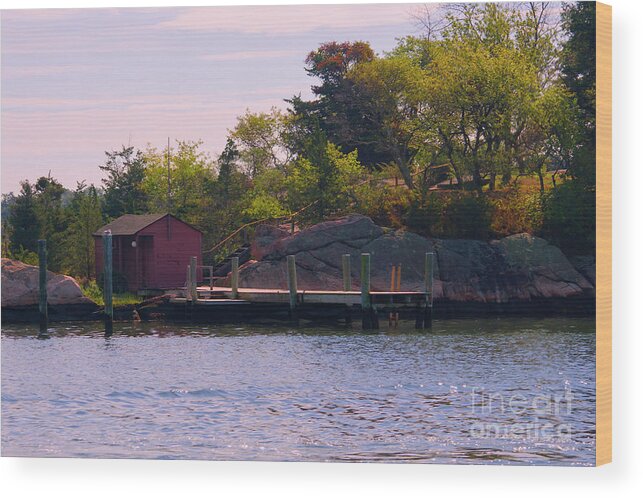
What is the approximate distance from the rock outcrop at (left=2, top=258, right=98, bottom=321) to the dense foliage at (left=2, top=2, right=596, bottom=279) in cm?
62

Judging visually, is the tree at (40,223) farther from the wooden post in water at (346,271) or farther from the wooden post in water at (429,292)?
the wooden post in water at (429,292)

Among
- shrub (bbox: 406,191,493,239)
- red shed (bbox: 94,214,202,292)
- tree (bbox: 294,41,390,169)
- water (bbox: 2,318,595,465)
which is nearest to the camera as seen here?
water (bbox: 2,318,595,465)

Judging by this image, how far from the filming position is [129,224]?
31.4 m

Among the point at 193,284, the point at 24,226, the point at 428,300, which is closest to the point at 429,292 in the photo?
the point at 428,300

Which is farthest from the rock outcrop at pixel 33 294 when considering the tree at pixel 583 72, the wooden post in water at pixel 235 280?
the tree at pixel 583 72

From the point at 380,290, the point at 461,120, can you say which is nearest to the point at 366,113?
the point at 461,120

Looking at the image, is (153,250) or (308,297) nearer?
(308,297)

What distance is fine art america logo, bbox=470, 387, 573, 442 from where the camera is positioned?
44.8ft

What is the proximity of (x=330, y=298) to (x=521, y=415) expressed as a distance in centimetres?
1152

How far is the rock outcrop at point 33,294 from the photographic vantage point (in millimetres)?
26406

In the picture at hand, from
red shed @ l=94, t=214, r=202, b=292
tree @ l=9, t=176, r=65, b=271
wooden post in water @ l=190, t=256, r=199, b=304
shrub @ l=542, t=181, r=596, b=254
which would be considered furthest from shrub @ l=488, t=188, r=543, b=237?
tree @ l=9, t=176, r=65, b=271

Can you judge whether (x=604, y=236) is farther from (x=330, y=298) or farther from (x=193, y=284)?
(x=193, y=284)

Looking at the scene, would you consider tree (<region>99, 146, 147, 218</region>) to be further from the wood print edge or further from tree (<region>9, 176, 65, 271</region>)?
the wood print edge

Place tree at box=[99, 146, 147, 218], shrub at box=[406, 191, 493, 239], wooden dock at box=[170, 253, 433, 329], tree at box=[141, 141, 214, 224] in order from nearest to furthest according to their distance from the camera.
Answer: wooden dock at box=[170, 253, 433, 329]
shrub at box=[406, 191, 493, 239]
tree at box=[99, 146, 147, 218]
tree at box=[141, 141, 214, 224]
